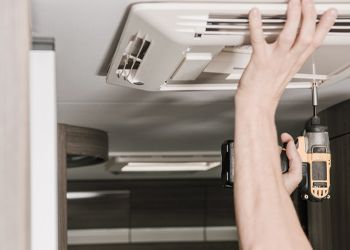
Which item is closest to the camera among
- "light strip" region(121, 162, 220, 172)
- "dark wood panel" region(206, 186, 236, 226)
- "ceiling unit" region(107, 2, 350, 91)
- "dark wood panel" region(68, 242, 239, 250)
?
"ceiling unit" region(107, 2, 350, 91)

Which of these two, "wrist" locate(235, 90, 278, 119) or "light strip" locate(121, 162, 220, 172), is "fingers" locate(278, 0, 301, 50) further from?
"light strip" locate(121, 162, 220, 172)

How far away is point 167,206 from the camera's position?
540cm

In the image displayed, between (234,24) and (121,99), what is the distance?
3.52 ft

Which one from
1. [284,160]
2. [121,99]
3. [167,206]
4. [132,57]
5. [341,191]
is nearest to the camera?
[284,160]

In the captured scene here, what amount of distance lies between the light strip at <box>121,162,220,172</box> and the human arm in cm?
306

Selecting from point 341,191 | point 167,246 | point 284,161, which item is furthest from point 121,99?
point 167,246

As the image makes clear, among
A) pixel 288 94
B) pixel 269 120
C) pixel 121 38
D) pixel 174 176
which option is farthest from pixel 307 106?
pixel 174 176

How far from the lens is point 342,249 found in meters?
2.50

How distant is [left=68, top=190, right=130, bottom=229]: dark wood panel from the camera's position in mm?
5254

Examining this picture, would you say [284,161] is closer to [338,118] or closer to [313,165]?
[313,165]

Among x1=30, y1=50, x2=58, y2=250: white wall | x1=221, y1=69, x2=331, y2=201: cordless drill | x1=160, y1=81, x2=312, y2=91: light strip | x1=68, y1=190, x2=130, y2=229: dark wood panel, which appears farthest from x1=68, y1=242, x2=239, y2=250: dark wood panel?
x1=30, y1=50, x2=58, y2=250: white wall

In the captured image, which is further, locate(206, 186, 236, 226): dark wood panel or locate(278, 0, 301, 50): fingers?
locate(206, 186, 236, 226): dark wood panel

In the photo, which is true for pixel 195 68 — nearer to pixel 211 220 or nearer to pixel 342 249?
pixel 342 249

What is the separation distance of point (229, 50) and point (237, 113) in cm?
41
